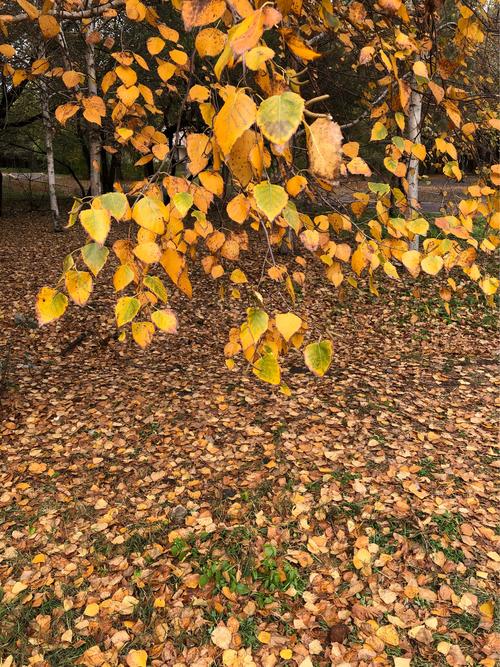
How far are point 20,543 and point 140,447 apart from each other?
1.19 m

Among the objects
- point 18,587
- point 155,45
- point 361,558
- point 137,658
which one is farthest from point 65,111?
point 361,558

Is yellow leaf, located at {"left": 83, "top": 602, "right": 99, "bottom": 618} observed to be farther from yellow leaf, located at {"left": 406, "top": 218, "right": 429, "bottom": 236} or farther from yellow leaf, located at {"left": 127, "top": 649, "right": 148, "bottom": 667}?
yellow leaf, located at {"left": 406, "top": 218, "right": 429, "bottom": 236}

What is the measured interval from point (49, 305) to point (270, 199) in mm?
606

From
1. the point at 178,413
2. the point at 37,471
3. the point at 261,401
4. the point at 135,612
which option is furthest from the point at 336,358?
the point at 135,612

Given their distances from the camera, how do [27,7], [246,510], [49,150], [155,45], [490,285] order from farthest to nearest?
[49,150] → [246,510] → [27,7] → [155,45] → [490,285]

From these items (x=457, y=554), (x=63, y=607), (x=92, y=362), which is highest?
(x=457, y=554)

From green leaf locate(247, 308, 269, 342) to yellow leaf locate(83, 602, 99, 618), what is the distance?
2.25 m

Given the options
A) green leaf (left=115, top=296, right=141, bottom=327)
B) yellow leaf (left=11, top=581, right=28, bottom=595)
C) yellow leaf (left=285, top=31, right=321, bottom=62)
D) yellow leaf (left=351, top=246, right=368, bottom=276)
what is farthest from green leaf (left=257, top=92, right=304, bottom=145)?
yellow leaf (left=11, top=581, right=28, bottom=595)

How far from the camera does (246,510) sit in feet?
11.3

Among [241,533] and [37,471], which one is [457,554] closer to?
[241,533]

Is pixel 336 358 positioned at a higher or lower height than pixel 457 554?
lower

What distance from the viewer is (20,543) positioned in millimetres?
3268

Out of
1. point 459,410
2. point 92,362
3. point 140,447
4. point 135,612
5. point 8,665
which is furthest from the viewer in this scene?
point 92,362

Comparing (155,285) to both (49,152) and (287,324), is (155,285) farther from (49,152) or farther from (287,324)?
(49,152)
